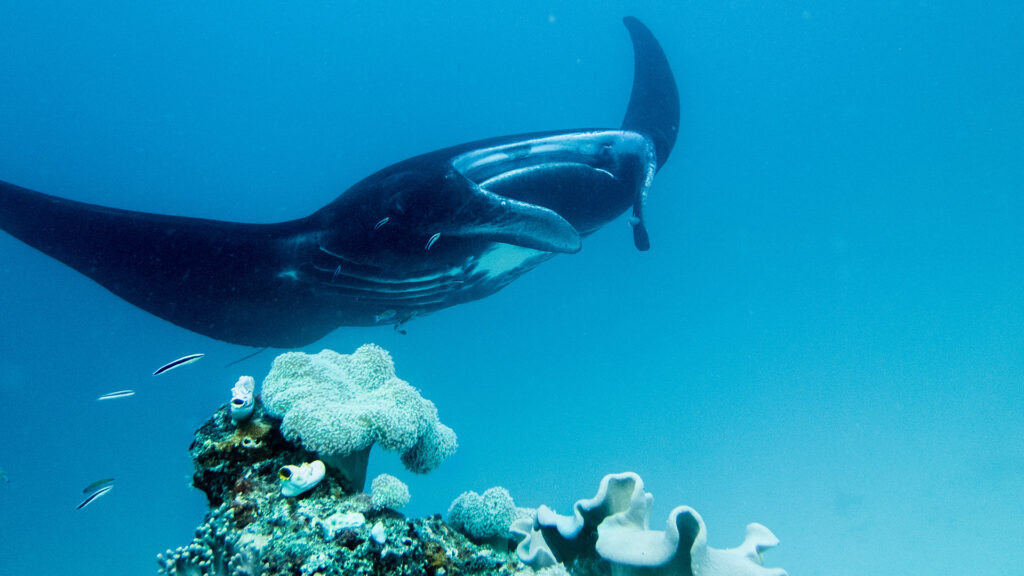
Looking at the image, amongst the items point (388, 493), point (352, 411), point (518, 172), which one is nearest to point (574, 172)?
point (518, 172)

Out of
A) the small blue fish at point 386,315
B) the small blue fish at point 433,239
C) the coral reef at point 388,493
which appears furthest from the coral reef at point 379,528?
the small blue fish at point 386,315

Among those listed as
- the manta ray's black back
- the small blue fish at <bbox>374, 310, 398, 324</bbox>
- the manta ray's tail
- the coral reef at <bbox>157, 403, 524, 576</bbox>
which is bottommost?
the coral reef at <bbox>157, 403, 524, 576</bbox>

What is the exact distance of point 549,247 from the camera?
16.6 ft

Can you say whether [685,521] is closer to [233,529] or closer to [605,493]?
[605,493]

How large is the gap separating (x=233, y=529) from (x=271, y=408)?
646 millimetres

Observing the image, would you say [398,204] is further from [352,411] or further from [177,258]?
[352,411]

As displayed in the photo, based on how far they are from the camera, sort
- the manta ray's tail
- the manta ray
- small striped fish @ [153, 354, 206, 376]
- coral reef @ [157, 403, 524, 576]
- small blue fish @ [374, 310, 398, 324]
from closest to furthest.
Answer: coral reef @ [157, 403, 524, 576]
small striped fish @ [153, 354, 206, 376]
the manta ray
small blue fish @ [374, 310, 398, 324]
the manta ray's tail

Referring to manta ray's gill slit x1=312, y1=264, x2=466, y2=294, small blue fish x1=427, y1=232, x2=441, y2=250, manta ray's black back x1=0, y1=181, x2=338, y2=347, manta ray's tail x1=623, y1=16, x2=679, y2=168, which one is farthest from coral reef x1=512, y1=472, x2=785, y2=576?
manta ray's tail x1=623, y1=16, x2=679, y2=168

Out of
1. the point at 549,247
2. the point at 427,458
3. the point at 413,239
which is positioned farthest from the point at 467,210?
the point at 427,458

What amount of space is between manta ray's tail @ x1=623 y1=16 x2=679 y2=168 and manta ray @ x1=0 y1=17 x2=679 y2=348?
265 centimetres

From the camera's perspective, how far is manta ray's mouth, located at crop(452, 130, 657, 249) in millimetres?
4898

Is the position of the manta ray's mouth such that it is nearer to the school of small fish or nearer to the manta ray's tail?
the manta ray's tail

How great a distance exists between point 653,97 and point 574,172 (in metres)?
4.27

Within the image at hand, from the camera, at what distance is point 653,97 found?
28.5 ft
